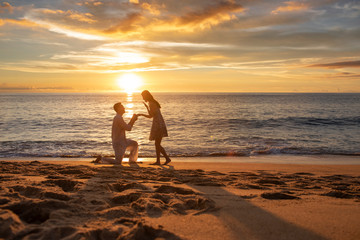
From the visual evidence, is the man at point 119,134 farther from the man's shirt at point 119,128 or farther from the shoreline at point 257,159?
the shoreline at point 257,159

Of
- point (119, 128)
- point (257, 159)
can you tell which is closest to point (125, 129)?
point (119, 128)

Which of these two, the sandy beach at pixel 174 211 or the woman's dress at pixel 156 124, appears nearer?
the sandy beach at pixel 174 211

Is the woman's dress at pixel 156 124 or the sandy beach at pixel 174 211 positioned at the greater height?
the woman's dress at pixel 156 124

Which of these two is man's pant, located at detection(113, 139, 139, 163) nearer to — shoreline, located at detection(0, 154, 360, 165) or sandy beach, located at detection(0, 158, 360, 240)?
shoreline, located at detection(0, 154, 360, 165)

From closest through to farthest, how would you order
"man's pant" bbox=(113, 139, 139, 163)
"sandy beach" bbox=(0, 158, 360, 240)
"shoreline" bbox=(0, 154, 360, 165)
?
1. "sandy beach" bbox=(0, 158, 360, 240)
2. "man's pant" bbox=(113, 139, 139, 163)
3. "shoreline" bbox=(0, 154, 360, 165)

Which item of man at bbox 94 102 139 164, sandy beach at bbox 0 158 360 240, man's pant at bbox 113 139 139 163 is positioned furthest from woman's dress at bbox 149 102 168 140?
sandy beach at bbox 0 158 360 240

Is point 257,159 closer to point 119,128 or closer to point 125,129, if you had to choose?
point 125,129

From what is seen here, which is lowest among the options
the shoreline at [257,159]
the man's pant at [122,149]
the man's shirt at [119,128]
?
the shoreline at [257,159]

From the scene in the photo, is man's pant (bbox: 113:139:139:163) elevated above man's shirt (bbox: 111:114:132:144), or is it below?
below

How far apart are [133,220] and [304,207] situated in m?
Answer: 2.40

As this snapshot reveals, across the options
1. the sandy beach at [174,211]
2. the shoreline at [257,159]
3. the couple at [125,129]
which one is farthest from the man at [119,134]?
the sandy beach at [174,211]

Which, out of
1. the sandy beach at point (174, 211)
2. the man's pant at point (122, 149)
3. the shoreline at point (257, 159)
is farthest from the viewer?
the shoreline at point (257, 159)

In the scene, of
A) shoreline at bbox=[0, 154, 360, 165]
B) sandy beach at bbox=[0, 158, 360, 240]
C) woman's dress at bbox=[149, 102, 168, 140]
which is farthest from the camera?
shoreline at bbox=[0, 154, 360, 165]

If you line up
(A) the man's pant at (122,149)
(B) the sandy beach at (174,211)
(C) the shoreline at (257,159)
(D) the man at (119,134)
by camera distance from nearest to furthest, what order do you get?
1. (B) the sandy beach at (174,211)
2. (D) the man at (119,134)
3. (A) the man's pant at (122,149)
4. (C) the shoreline at (257,159)
